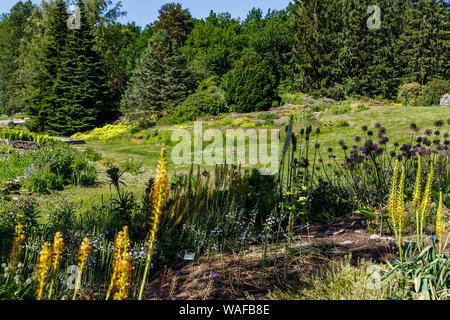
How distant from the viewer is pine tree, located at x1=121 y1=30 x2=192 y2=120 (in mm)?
19422

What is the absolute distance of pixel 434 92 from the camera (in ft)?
63.7

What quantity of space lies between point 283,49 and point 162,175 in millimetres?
30209

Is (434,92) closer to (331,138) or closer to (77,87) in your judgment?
(331,138)

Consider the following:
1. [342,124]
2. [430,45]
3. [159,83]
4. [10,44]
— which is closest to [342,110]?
[342,124]

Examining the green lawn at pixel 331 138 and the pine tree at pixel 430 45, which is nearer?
the green lawn at pixel 331 138

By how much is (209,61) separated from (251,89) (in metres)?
11.1

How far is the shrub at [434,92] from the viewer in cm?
1796

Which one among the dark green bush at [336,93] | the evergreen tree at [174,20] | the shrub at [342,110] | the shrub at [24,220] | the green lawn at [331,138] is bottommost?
the shrub at [24,220]

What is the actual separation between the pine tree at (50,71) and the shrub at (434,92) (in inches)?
720

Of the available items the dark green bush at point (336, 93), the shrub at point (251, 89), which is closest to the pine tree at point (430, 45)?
the dark green bush at point (336, 93)

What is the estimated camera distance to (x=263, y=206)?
3928 mm

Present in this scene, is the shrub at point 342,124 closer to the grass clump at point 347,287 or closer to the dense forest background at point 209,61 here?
the dense forest background at point 209,61

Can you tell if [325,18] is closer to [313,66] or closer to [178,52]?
[313,66]
